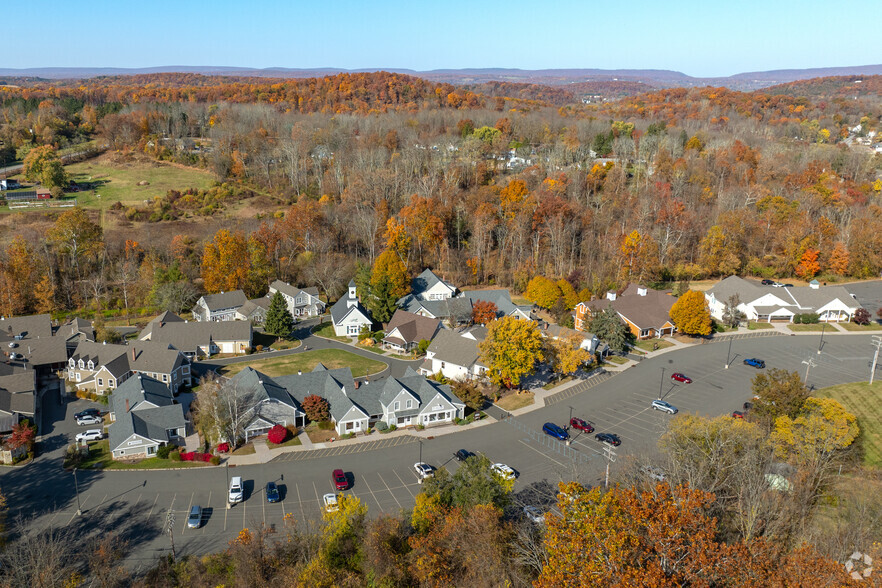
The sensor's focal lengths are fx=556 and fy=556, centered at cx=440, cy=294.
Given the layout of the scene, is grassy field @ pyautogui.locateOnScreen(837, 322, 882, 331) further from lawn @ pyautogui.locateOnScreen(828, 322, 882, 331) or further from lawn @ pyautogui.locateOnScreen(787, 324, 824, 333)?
lawn @ pyautogui.locateOnScreen(787, 324, 824, 333)

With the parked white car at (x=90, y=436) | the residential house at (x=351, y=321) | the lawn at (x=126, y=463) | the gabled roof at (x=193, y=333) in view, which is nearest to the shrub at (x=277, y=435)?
the lawn at (x=126, y=463)

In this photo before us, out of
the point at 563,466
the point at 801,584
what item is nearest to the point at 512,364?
the point at 563,466

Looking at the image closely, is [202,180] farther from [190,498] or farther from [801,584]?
[801,584]

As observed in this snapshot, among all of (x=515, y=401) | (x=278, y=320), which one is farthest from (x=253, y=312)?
(x=515, y=401)

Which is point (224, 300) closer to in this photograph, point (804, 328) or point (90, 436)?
point (90, 436)

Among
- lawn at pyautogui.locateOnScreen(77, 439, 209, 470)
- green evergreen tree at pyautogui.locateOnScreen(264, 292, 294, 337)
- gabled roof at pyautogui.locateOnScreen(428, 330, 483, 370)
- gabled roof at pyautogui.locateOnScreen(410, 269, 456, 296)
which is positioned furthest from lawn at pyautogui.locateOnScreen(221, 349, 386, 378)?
gabled roof at pyautogui.locateOnScreen(410, 269, 456, 296)

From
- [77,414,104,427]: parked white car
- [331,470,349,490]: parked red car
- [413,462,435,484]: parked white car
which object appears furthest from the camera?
[77,414,104,427]: parked white car
